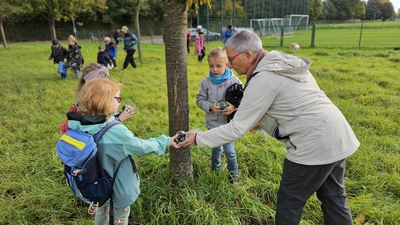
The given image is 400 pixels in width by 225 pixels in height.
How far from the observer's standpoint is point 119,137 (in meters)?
1.90

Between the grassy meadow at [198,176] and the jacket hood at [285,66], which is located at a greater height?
the jacket hood at [285,66]

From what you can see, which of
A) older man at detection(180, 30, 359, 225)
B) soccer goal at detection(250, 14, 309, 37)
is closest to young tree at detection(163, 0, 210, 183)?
older man at detection(180, 30, 359, 225)

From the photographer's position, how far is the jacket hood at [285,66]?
189 cm

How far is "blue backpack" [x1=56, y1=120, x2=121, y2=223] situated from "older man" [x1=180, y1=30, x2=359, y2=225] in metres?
0.89

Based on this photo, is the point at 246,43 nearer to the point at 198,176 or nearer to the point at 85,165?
the point at 85,165

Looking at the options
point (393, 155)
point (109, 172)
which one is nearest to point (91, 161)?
point (109, 172)

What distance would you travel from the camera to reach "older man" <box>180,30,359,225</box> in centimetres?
190

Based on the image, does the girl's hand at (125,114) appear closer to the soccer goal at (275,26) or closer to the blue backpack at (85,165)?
the blue backpack at (85,165)

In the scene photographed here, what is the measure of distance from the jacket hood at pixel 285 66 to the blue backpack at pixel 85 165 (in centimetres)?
110

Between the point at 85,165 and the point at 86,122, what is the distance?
0.27 metres

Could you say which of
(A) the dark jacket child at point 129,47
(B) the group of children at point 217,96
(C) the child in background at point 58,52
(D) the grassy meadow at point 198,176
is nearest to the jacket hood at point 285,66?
(B) the group of children at point 217,96

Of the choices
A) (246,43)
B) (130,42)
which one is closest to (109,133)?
(246,43)

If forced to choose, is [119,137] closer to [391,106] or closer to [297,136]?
[297,136]

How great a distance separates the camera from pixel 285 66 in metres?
1.90
